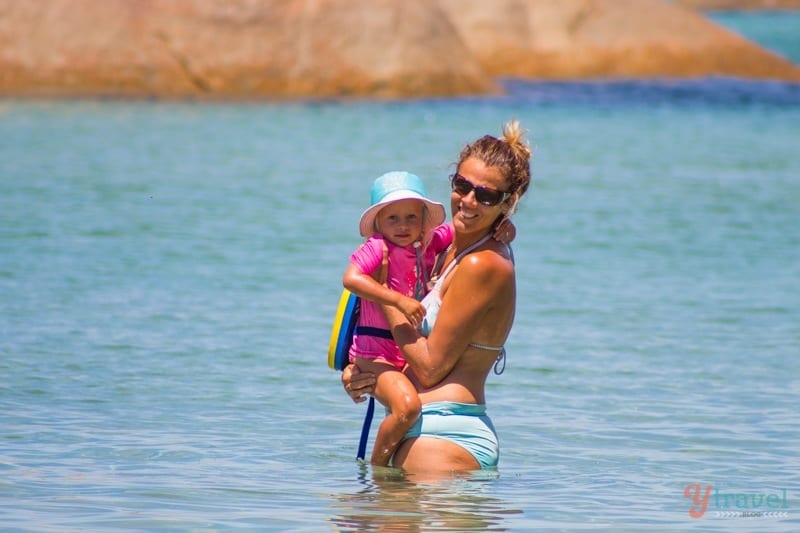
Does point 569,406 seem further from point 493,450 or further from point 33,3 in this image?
point 33,3

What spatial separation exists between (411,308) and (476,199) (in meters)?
0.52

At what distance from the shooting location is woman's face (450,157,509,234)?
571cm

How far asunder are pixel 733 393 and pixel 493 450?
364 cm

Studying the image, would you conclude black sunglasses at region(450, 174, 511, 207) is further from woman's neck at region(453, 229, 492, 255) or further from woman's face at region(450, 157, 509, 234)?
woman's neck at region(453, 229, 492, 255)

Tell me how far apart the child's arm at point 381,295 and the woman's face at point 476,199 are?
42 centimetres

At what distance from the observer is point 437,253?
6.09 meters

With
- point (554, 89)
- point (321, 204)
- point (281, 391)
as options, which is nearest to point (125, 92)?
point (554, 89)

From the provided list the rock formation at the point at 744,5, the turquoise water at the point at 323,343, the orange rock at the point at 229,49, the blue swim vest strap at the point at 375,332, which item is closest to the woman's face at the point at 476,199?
the blue swim vest strap at the point at 375,332

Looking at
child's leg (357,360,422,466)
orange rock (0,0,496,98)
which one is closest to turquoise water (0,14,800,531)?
child's leg (357,360,422,466)

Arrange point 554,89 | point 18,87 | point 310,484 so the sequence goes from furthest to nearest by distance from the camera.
Result: point 554,89 → point 18,87 → point 310,484

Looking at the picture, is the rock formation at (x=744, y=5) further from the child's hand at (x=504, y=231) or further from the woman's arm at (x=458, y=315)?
the woman's arm at (x=458, y=315)

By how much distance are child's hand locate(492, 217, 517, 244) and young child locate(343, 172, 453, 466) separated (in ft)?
0.80

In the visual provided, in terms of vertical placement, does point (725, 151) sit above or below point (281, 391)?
above

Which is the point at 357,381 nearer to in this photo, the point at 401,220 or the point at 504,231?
the point at 401,220
